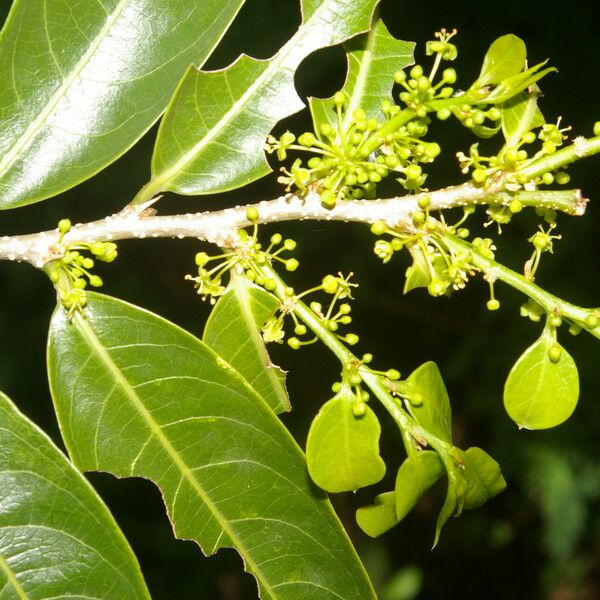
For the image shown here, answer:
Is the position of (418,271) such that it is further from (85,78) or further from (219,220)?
(85,78)

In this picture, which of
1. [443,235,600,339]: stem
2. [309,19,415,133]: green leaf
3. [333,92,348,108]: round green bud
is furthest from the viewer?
[309,19,415,133]: green leaf

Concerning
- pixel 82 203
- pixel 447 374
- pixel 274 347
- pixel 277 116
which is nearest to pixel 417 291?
pixel 447 374

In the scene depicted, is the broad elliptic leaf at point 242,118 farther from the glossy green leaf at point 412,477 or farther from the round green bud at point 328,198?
the glossy green leaf at point 412,477

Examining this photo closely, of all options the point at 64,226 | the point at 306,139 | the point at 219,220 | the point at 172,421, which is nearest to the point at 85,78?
the point at 64,226

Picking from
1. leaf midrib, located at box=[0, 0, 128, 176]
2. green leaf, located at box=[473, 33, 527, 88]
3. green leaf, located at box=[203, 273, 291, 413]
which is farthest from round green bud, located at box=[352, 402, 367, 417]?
leaf midrib, located at box=[0, 0, 128, 176]

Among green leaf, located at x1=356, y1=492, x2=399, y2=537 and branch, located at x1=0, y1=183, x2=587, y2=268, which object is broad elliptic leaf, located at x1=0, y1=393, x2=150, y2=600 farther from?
green leaf, located at x1=356, y1=492, x2=399, y2=537

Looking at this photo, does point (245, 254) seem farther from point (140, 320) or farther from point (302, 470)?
point (302, 470)

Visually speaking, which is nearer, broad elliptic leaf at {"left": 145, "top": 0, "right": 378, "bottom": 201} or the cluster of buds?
the cluster of buds
